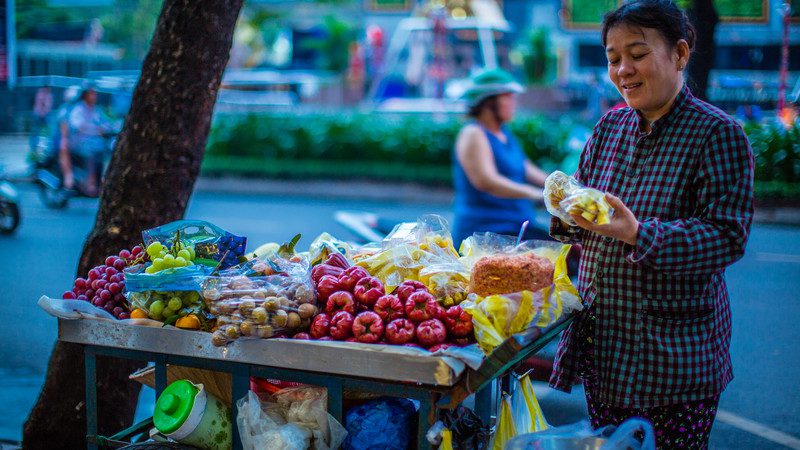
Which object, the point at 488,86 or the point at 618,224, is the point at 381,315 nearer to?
the point at 618,224

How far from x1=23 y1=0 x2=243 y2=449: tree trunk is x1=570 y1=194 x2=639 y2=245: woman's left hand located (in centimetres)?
194

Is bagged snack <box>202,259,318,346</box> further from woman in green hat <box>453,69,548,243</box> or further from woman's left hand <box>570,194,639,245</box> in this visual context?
woman in green hat <box>453,69,548,243</box>

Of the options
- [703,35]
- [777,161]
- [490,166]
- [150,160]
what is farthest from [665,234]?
[777,161]

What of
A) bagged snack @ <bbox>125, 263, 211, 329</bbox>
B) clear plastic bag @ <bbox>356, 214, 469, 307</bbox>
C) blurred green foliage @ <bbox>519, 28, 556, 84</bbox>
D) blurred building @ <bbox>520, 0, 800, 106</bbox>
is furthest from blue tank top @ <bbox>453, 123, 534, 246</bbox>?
blurred green foliage @ <bbox>519, 28, 556, 84</bbox>

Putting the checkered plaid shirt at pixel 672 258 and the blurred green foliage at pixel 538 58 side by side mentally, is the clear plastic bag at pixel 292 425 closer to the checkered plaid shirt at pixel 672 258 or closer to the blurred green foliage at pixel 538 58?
the checkered plaid shirt at pixel 672 258

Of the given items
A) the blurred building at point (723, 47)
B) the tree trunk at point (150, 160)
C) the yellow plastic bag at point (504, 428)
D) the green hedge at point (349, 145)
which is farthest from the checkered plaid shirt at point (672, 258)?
the green hedge at point (349, 145)

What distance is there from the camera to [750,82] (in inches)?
768

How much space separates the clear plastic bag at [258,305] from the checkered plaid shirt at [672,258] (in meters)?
0.88

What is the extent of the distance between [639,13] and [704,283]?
2.54 ft

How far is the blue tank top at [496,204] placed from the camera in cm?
483

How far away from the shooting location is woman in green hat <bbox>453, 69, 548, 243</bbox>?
4.75 meters

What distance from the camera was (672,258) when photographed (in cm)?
222

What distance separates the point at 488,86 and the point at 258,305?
2.69 m

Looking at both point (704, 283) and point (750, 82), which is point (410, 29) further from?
point (704, 283)
